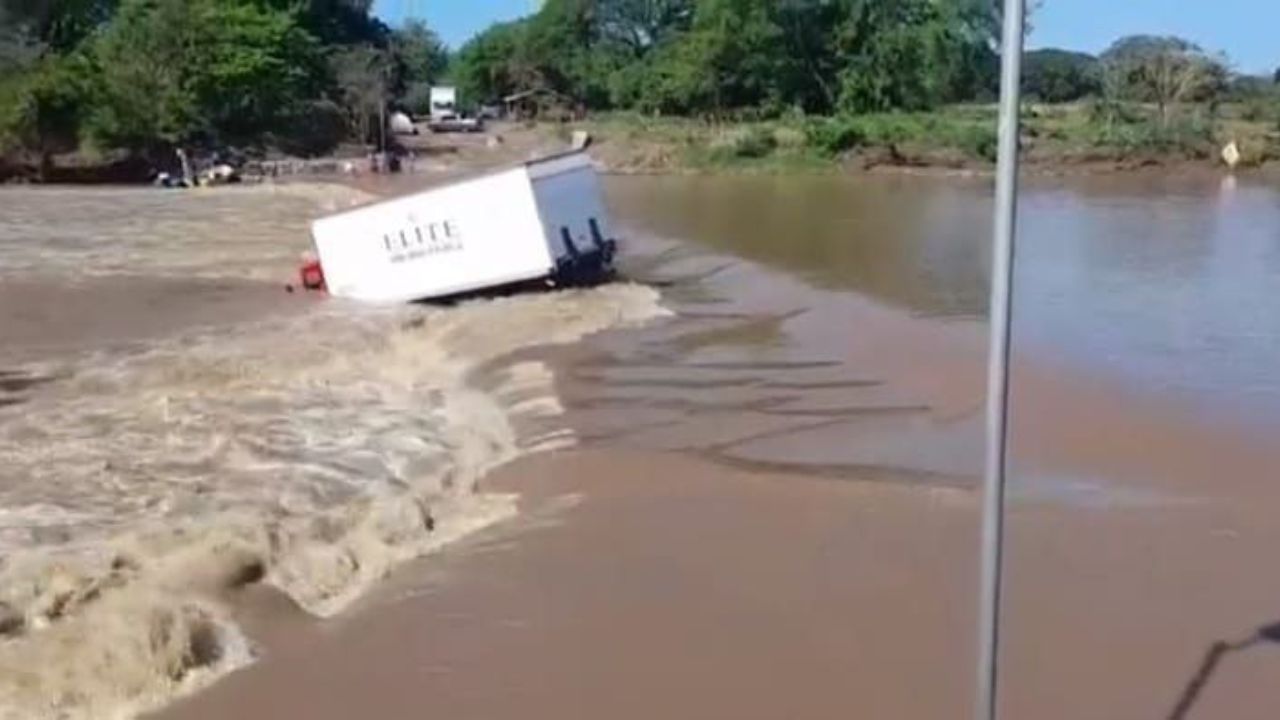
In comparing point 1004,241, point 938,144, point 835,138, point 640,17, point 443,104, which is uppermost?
point 640,17

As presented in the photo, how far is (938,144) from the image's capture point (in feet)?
231

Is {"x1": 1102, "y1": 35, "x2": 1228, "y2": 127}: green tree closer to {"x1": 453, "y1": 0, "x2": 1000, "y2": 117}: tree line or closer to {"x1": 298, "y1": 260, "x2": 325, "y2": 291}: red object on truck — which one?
{"x1": 453, "y1": 0, "x2": 1000, "y2": 117}: tree line

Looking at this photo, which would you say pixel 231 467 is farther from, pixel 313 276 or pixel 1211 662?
pixel 313 276

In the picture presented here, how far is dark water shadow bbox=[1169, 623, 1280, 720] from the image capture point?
6.43 metres

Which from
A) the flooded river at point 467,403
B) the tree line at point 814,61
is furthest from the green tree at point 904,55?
the flooded river at point 467,403

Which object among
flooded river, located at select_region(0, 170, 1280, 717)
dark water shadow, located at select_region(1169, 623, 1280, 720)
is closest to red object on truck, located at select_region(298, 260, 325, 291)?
flooded river, located at select_region(0, 170, 1280, 717)

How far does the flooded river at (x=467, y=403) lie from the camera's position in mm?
8742

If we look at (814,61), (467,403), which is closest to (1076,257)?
(467,403)

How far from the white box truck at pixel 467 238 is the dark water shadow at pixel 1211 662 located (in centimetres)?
1509

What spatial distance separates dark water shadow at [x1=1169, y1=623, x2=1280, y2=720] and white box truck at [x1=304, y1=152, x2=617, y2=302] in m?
15.1

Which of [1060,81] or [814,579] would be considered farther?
[1060,81]

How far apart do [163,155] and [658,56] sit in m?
38.1

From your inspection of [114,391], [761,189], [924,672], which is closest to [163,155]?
[761,189]

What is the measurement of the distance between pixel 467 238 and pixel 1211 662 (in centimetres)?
1617
